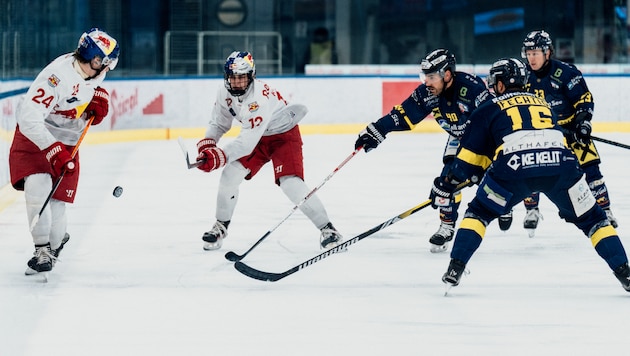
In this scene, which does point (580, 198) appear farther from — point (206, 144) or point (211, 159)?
point (206, 144)

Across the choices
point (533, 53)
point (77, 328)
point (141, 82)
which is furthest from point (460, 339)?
point (141, 82)

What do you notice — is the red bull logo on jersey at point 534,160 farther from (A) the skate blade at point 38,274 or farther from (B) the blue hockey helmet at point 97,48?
(A) the skate blade at point 38,274

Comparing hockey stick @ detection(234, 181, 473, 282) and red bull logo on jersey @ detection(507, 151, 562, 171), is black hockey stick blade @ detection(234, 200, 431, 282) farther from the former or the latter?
red bull logo on jersey @ detection(507, 151, 562, 171)

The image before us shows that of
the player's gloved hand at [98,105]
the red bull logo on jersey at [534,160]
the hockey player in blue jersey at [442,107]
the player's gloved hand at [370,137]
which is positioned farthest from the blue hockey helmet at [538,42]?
the player's gloved hand at [98,105]

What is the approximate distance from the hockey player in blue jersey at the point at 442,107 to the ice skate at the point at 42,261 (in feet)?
4.71

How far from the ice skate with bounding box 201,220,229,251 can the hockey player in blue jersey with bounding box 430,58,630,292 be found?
4.70 ft

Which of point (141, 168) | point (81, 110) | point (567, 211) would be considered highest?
point (81, 110)

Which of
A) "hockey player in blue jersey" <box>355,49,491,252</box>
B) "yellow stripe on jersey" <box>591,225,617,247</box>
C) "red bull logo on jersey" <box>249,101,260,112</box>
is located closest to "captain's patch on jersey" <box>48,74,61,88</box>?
"red bull logo on jersey" <box>249,101,260,112</box>

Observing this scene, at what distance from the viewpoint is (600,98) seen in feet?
38.5

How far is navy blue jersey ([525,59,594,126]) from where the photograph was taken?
5.57 meters

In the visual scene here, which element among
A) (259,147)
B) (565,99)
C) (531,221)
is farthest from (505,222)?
(259,147)

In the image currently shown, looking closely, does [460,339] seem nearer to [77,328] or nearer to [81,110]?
[77,328]

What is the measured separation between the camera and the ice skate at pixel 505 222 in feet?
18.1

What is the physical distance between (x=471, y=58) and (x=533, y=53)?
7.63 metres
